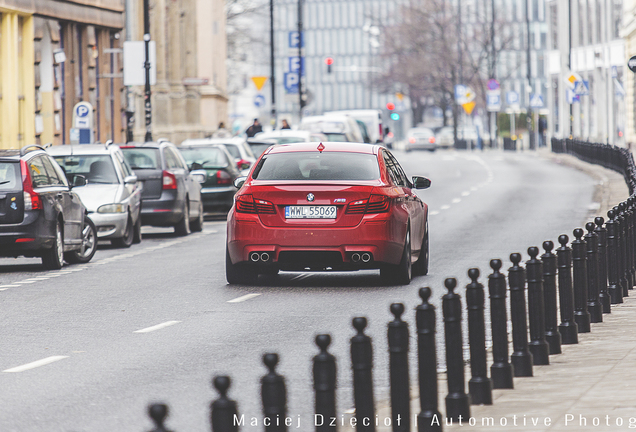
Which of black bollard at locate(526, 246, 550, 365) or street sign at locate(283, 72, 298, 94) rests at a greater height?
street sign at locate(283, 72, 298, 94)

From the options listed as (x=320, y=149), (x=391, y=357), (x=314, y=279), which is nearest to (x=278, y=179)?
(x=320, y=149)

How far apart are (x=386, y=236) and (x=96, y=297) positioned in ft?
9.68

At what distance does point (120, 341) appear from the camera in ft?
33.6

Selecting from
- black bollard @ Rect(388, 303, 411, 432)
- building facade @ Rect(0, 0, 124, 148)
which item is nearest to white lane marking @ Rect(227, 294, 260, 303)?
black bollard @ Rect(388, 303, 411, 432)

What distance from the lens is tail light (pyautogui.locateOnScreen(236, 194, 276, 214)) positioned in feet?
44.7

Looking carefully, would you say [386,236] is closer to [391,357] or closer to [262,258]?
Result: [262,258]

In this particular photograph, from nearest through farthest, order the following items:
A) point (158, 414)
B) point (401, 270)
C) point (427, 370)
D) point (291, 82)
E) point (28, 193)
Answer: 1. point (158, 414)
2. point (427, 370)
3. point (401, 270)
4. point (28, 193)
5. point (291, 82)

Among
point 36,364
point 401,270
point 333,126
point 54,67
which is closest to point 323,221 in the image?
point 401,270

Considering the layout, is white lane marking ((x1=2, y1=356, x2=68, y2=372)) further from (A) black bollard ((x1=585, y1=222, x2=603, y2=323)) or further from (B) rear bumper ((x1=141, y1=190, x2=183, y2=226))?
(B) rear bumper ((x1=141, y1=190, x2=183, y2=226))

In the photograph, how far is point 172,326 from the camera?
36.5 ft

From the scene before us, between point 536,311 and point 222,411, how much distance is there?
4385mm

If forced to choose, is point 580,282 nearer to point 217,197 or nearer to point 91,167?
point 91,167

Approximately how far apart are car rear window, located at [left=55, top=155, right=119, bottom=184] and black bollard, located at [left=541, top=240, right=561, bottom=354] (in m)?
12.7

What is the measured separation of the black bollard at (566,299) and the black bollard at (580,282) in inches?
20.7
